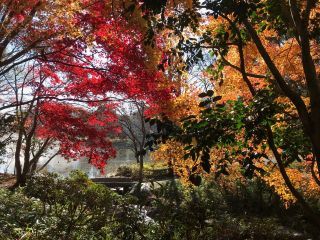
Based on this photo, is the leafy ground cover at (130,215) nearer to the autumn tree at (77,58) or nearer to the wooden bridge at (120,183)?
the autumn tree at (77,58)

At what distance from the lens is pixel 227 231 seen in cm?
786

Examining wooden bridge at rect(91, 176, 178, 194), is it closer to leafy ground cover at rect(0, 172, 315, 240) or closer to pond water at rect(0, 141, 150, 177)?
leafy ground cover at rect(0, 172, 315, 240)

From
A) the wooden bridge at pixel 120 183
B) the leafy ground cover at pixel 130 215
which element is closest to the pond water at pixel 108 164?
the wooden bridge at pixel 120 183

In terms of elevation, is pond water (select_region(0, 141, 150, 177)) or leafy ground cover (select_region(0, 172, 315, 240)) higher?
pond water (select_region(0, 141, 150, 177))

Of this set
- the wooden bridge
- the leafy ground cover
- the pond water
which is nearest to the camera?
the leafy ground cover

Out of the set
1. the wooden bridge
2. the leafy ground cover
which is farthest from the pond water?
the leafy ground cover

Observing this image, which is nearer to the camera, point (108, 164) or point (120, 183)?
point (120, 183)

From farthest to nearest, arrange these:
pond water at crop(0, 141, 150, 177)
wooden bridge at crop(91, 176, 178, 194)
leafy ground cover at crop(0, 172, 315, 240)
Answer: pond water at crop(0, 141, 150, 177)
wooden bridge at crop(91, 176, 178, 194)
leafy ground cover at crop(0, 172, 315, 240)

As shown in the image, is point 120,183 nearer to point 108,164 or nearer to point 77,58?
point 77,58

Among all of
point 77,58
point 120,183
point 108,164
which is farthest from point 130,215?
point 108,164

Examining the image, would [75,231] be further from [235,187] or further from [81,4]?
[235,187]

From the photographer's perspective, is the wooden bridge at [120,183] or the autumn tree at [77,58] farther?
the wooden bridge at [120,183]

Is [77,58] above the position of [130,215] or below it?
above

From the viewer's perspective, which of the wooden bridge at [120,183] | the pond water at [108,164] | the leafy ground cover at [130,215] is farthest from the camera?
the pond water at [108,164]
